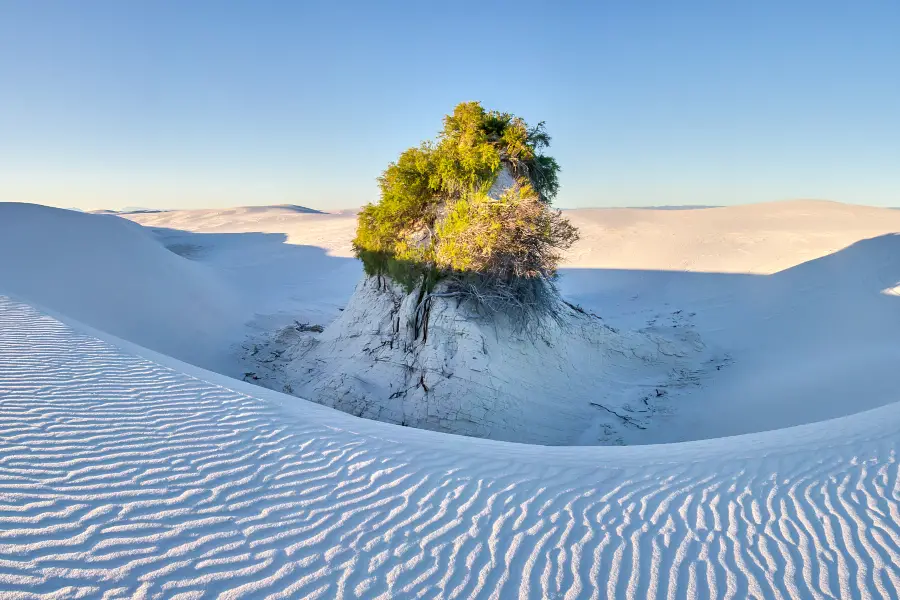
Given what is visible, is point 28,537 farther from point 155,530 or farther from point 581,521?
point 581,521

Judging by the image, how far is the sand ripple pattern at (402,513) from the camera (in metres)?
2.59

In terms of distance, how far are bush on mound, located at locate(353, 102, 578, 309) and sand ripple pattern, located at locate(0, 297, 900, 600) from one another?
4.41m

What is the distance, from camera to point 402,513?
326 cm

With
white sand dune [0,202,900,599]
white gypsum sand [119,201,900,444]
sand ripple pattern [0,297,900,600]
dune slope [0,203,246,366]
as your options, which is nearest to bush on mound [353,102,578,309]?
white gypsum sand [119,201,900,444]

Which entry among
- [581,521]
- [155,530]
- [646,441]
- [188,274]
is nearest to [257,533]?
[155,530]

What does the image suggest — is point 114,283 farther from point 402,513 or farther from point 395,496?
point 402,513

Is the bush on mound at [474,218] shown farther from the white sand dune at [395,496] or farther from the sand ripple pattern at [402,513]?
the sand ripple pattern at [402,513]

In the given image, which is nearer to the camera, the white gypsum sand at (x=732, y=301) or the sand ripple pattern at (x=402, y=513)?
the sand ripple pattern at (x=402, y=513)

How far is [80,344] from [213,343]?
619 cm

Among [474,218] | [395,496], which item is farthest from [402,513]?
[474,218]

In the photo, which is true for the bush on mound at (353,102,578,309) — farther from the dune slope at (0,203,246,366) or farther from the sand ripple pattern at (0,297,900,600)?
the dune slope at (0,203,246,366)

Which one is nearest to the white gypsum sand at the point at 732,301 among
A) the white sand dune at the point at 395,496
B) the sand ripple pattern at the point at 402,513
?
the white sand dune at the point at 395,496

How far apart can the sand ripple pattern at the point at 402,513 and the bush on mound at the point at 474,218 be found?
174 inches

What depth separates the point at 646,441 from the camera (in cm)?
789
